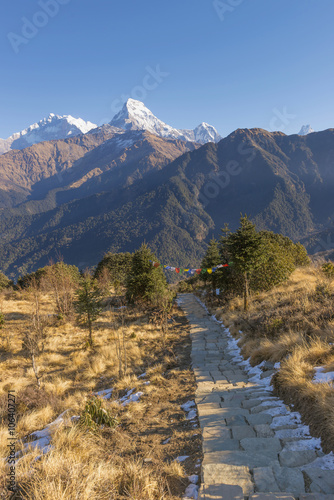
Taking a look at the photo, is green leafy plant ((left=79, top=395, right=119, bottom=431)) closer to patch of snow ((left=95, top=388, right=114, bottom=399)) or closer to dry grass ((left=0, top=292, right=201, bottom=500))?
dry grass ((left=0, top=292, right=201, bottom=500))

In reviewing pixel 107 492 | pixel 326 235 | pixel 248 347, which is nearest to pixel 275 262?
pixel 248 347

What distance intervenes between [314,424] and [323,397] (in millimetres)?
453

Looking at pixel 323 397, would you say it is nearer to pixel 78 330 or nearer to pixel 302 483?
pixel 302 483

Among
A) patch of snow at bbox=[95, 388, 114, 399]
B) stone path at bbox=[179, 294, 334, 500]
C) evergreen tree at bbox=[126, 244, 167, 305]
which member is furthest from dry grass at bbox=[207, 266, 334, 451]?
evergreen tree at bbox=[126, 244, 167, 305]

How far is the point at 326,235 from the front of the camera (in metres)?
195

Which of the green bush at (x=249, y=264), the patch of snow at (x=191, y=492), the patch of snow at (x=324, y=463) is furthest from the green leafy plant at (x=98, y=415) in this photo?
A: the green bush at (x=249, y=264)

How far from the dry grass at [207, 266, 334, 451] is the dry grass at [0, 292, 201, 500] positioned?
6.98 feet

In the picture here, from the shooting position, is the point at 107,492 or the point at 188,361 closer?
the point at 107,492

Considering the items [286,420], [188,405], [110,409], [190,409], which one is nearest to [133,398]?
[110,409]

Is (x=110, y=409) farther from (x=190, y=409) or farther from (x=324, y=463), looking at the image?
(x=324, y=463)

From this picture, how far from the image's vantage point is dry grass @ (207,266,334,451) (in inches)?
163

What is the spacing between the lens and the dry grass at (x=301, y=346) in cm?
415

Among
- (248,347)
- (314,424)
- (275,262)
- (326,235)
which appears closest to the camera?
(314,424)

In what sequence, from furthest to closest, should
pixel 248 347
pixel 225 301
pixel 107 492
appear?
pixel 225 301
pixel 248 347
pixel 107 492
